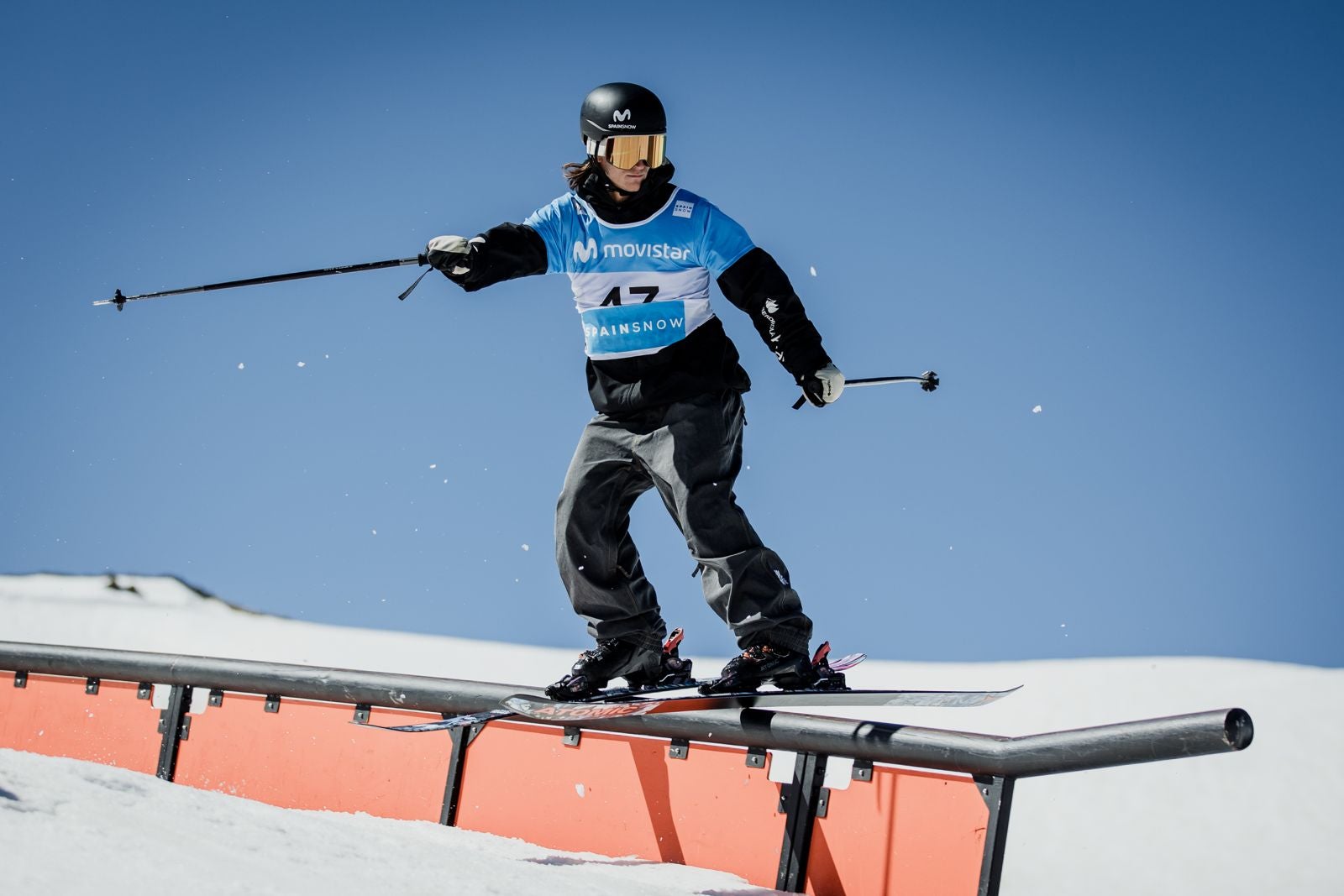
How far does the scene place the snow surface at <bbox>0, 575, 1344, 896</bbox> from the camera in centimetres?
216

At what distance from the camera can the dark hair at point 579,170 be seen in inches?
151

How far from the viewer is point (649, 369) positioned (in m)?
3.82

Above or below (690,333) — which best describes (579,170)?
above

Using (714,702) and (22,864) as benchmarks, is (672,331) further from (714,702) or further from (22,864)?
(22,864)

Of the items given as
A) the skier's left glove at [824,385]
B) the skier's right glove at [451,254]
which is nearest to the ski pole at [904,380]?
the skier's left glove at [824,385]

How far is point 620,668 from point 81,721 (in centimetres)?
285

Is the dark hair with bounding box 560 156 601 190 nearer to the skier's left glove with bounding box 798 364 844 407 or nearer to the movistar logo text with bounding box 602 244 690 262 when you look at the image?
the movistar logo text with bounding box 602 244 690 262

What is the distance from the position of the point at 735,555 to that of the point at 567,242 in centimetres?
118

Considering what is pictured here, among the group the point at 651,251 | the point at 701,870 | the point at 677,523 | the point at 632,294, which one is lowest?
the point at 701,870

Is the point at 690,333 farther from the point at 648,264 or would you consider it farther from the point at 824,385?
the point at 824,385

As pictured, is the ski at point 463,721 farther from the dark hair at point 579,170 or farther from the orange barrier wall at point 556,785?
the dark hair at point 579,170

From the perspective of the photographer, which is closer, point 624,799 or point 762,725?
point 762,725

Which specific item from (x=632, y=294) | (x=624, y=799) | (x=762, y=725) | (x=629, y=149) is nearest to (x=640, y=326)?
(x=632, y=294)

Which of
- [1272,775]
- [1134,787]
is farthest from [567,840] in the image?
[1272,775]
